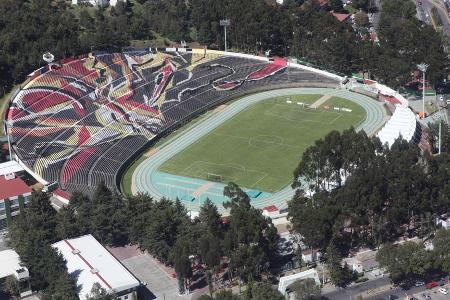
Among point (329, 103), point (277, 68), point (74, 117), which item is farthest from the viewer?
point (277, 68)

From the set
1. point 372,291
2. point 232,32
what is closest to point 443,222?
point 372,291

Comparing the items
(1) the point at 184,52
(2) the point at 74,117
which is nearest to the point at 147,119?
(2) the point at 74,117

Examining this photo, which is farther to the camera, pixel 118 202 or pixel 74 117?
pixel 74 117

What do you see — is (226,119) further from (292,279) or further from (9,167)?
(292,279)

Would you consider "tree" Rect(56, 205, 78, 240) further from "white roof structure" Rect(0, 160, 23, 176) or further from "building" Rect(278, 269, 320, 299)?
"building" Rect(278, 269, 320, 299)

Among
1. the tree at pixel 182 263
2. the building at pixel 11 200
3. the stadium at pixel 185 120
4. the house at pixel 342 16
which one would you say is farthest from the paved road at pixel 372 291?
the house at pixel 342 16

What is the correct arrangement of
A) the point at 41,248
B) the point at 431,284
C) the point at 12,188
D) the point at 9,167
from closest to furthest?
the point at 431,284 → the point at 41,248 → the point at 12,188 → the point at 9,167

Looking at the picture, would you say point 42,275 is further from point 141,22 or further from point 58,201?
point 141,22
